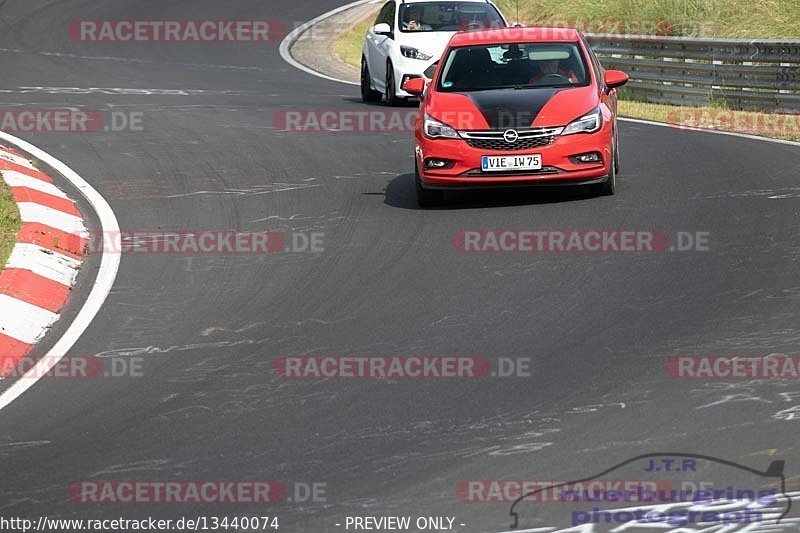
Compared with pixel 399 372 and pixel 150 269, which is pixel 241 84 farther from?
pixel 399 372

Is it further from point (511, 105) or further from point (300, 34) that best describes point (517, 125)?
point (300, 34)

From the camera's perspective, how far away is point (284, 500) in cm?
585

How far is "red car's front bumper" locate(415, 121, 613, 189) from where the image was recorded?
12.7 m

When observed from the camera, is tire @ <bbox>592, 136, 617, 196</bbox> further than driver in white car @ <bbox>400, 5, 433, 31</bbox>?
No

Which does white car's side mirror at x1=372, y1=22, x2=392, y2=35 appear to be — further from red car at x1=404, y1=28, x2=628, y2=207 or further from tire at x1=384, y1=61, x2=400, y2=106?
red car at x1=404, y1=28, x2=628, y2=207

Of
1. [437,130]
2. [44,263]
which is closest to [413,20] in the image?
[437,130]

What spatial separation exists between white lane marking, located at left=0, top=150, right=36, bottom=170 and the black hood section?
4.78 meters

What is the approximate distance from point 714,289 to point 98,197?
6.58 m

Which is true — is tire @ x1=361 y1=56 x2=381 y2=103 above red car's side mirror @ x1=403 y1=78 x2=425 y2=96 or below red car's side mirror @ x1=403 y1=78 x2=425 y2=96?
below

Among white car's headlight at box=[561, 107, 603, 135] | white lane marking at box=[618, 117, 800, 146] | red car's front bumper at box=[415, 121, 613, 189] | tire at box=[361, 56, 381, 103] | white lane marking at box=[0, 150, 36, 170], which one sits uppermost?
white car's headlight at box=[561, 107, 603, 135]

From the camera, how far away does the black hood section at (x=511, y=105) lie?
42.0 feet

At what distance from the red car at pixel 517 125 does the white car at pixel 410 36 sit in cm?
761

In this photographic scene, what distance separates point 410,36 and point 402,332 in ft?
46.0

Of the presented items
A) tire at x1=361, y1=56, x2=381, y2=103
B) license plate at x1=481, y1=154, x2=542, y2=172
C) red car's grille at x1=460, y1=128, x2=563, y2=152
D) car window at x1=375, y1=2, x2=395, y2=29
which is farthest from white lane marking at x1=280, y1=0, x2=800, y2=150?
license plate at x1=481, y1=154, x2=542, y2=172
